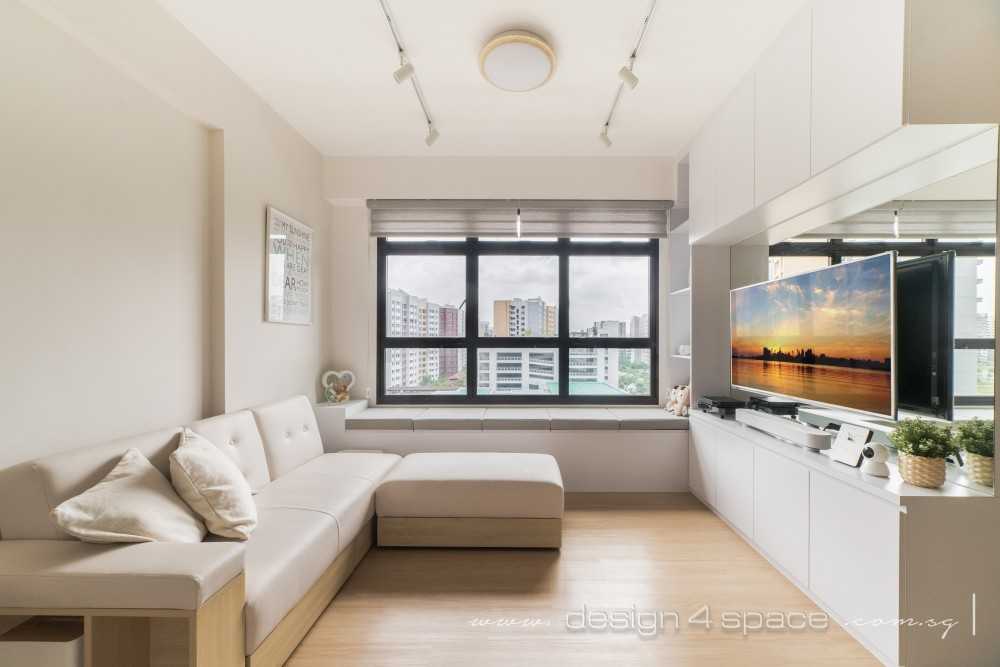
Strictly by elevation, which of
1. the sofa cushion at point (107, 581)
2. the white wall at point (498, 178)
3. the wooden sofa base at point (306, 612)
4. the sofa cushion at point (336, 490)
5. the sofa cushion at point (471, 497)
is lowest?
the wooden sofa base at point (306, 612)

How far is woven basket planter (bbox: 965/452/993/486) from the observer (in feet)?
5.24

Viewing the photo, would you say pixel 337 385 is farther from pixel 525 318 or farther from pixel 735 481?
pixel 735 481

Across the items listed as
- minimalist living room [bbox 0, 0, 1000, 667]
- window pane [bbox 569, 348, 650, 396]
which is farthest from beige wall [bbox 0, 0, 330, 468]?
window pane [bbox 569, 348, 650, 396]

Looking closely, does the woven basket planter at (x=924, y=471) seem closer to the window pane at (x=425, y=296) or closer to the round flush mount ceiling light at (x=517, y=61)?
the round flush mount ceiling light at (x=517, y=61)

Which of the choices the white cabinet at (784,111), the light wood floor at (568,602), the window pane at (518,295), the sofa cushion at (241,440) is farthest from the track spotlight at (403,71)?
the light wood floor at (568,602)

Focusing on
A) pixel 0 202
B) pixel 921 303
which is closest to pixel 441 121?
pixel 0 202

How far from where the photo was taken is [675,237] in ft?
13.3

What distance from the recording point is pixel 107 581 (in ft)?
4.25

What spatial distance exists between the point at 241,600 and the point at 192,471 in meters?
0.60

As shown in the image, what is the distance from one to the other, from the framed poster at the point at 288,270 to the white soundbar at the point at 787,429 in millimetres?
3009

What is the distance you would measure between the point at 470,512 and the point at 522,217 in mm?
2437

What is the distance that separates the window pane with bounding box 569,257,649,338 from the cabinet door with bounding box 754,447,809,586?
72.9 inches

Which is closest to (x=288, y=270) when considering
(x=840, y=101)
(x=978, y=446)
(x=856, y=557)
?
(x=840, y=101)

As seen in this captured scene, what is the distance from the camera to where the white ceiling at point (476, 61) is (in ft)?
7.09
